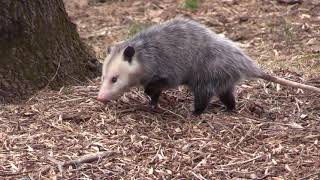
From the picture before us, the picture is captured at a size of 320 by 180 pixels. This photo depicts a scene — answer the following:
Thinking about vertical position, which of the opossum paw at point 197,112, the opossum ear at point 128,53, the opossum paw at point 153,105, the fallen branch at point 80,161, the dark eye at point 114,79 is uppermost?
the opossum ear at point 128,53

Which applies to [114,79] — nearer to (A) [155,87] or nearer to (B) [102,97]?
(B) [102,97]

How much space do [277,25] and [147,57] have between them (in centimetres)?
274

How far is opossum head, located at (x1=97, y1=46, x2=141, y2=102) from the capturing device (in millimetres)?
4246

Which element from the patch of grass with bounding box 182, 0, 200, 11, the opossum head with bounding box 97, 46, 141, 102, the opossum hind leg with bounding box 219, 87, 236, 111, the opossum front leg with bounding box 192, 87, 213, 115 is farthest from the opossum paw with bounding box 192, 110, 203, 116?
the patch of grass with bounding box 182, 0, 200, 11

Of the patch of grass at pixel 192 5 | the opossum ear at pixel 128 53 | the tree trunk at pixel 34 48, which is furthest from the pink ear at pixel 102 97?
the patch of grass at pixel 192 5

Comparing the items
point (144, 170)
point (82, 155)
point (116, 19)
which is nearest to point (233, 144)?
point (144, 170)

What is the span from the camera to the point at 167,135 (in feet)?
12.7

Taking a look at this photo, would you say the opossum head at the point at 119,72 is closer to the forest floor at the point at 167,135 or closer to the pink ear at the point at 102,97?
the pink ear at the point at 102,97

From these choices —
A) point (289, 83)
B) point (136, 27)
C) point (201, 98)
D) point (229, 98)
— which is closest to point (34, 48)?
point (201, 98)

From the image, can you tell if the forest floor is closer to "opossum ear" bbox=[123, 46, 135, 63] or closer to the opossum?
the opossum

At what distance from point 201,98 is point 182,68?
9.6 inches

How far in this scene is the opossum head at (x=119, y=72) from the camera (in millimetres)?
4246

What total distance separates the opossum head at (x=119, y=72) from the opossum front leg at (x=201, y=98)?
1.37 ft

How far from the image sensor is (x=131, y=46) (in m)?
4.26
